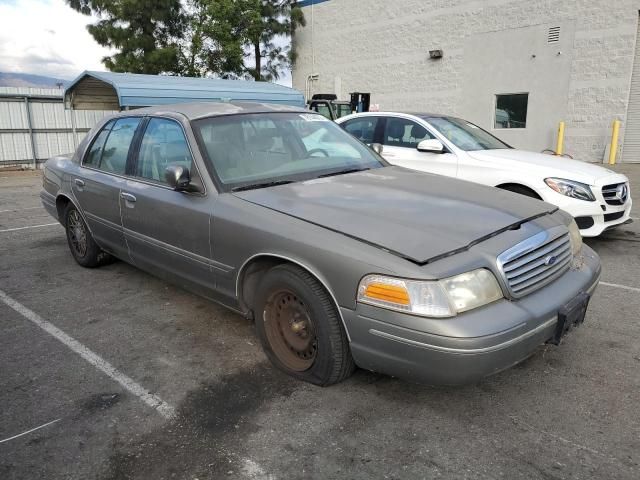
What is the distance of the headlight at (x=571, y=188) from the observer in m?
5.43

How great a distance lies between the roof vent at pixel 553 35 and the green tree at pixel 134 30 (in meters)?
16.4

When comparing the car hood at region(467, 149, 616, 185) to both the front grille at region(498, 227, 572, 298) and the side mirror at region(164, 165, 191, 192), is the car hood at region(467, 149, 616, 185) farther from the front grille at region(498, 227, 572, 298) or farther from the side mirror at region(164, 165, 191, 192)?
the side mirror at region(164, 165, 191, 192)

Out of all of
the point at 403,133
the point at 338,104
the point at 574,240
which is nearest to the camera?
the point at 574,240

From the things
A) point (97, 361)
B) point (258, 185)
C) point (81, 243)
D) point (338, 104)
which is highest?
point (338, 104)

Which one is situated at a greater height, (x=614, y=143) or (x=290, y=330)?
(x=614, y=143)

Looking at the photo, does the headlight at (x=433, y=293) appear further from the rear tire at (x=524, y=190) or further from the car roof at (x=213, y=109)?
the rear tire at (x=524, y=190)

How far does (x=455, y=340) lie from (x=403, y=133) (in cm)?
492

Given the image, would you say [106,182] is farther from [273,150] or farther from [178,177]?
A: [273,150]

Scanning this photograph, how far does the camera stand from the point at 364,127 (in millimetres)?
7242

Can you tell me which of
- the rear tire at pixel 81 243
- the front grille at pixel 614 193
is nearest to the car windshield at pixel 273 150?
the rear tire at pixel 81 243

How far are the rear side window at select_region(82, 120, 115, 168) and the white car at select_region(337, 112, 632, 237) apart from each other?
2494mm

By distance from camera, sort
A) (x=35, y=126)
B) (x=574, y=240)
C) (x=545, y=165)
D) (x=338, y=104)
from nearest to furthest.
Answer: (x=574, y=240) → (x=545, y=165) → (x=35, y=126) → (x=338, y=104)

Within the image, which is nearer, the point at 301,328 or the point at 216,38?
the point at 301,328

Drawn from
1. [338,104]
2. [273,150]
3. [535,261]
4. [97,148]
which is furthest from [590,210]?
[338,104]
